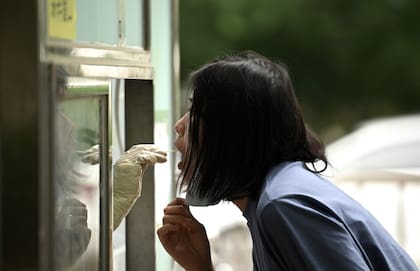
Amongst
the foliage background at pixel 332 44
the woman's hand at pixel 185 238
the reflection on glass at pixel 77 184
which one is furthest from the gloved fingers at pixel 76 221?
the foliage background at pixel 332 44

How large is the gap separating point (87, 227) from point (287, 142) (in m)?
0.39

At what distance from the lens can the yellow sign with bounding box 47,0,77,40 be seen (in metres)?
1.09

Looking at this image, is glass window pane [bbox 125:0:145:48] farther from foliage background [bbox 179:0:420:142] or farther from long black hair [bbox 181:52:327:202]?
foliage background [bbox 179:0:420:142]

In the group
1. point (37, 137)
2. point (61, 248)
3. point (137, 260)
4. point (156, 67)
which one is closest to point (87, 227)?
point (61, 248)

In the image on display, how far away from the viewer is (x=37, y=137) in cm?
103

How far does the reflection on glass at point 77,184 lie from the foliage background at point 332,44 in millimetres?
3318

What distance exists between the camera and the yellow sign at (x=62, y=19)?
1.09m

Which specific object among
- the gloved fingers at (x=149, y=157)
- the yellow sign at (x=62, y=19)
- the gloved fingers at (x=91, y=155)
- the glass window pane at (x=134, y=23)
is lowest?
the gloved fingers at (x=149, y=157)

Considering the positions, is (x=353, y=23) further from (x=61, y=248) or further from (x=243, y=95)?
(x=61, y=248)

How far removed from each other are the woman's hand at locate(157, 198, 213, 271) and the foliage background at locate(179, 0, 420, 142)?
3.02m

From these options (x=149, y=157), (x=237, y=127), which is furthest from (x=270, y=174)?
(x=149, y=157)

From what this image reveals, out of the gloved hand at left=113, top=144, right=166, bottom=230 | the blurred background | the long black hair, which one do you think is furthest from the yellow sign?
the blurred background

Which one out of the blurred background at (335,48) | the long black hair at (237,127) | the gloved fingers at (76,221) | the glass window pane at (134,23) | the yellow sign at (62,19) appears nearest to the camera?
the yellow sign at (62,19)

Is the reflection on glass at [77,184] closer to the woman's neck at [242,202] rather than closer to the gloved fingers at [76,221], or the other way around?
the gloved fingers at [76,221]
